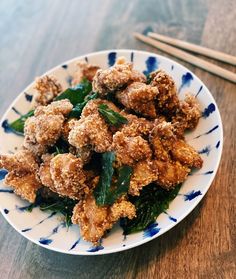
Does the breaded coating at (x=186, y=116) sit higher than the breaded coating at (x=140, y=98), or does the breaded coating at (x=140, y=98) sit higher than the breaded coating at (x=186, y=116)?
the breaded coating at (x=140, y=98)

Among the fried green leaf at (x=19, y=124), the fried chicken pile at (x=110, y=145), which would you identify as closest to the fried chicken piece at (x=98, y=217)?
the fried chicken pile at (x=110, y=145)

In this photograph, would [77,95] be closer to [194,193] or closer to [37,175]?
[37,175]

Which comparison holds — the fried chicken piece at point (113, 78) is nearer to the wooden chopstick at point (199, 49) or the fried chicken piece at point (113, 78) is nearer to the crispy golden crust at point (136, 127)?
the crispy golden crust at point (136, 127)

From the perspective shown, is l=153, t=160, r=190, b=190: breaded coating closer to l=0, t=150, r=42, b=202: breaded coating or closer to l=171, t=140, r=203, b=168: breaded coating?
l=171, t=140, r=203, b=168: breaded coating

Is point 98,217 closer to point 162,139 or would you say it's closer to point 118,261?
point 118,261

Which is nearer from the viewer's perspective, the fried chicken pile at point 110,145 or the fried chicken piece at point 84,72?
the fried chicken pile at point 110,145

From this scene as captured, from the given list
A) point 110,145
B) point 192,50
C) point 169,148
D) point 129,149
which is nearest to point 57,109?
point 110,145
